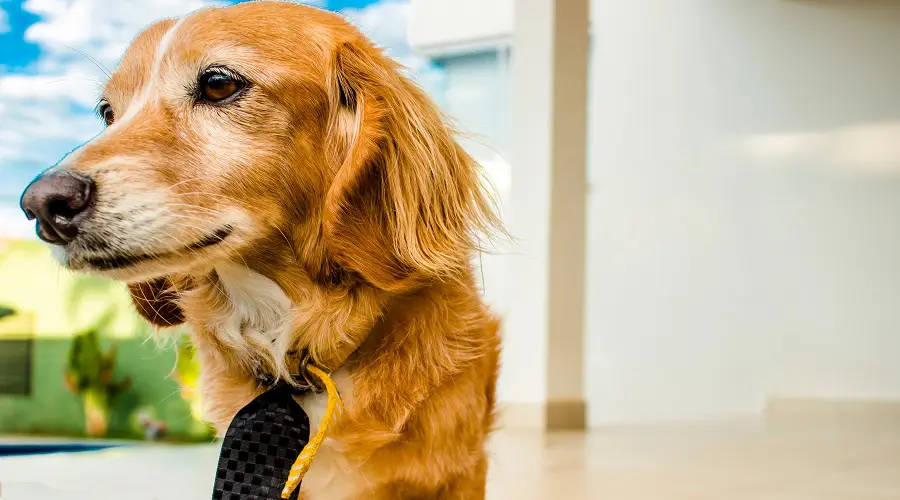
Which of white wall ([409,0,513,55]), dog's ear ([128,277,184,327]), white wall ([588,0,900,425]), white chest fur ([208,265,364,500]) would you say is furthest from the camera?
white wall ([588,0,900,425])

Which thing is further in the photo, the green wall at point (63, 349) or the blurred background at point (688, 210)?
the blurred background at point (688, 210)

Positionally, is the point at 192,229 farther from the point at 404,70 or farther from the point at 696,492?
the point at 696,492

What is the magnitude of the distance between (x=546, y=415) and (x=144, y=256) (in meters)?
3.03

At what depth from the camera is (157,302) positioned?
1299 millimetres

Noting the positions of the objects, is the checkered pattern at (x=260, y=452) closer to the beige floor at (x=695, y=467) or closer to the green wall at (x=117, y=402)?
the beige floor at (x=695, y=467)

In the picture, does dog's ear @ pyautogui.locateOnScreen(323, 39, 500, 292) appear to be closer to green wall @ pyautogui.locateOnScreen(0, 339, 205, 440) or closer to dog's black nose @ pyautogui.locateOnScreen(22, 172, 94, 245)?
dog's black nose @ pyautogui.locateOnScreen(22, 172, 94, 245)

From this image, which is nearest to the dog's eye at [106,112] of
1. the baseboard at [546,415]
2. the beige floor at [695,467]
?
the beige floor at [695,467]

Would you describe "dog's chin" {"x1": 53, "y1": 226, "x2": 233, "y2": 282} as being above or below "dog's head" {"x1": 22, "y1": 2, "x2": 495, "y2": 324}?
below

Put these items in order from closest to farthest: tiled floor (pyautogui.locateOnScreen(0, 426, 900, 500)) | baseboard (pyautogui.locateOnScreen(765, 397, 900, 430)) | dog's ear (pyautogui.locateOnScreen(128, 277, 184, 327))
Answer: dog's ear (pyautogui.locateOnScreen(128, 277, 184, 327)) → tiled floor (pyautogui.locateOnScreen(0, 426, 900, 500)) → baseboard (pyautogui.locateOnScreen(765, 397, 900, 430))

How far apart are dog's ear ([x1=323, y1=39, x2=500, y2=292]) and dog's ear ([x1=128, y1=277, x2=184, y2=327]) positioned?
0.36 meters

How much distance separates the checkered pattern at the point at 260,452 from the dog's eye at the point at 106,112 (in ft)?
1.72

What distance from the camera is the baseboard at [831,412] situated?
4.99 m

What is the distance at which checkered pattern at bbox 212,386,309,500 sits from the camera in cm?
101

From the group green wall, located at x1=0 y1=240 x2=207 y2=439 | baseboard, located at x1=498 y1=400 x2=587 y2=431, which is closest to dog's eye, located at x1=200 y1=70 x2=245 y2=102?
green wall, located at x1=0 y1=240 x2=207 y2=439
